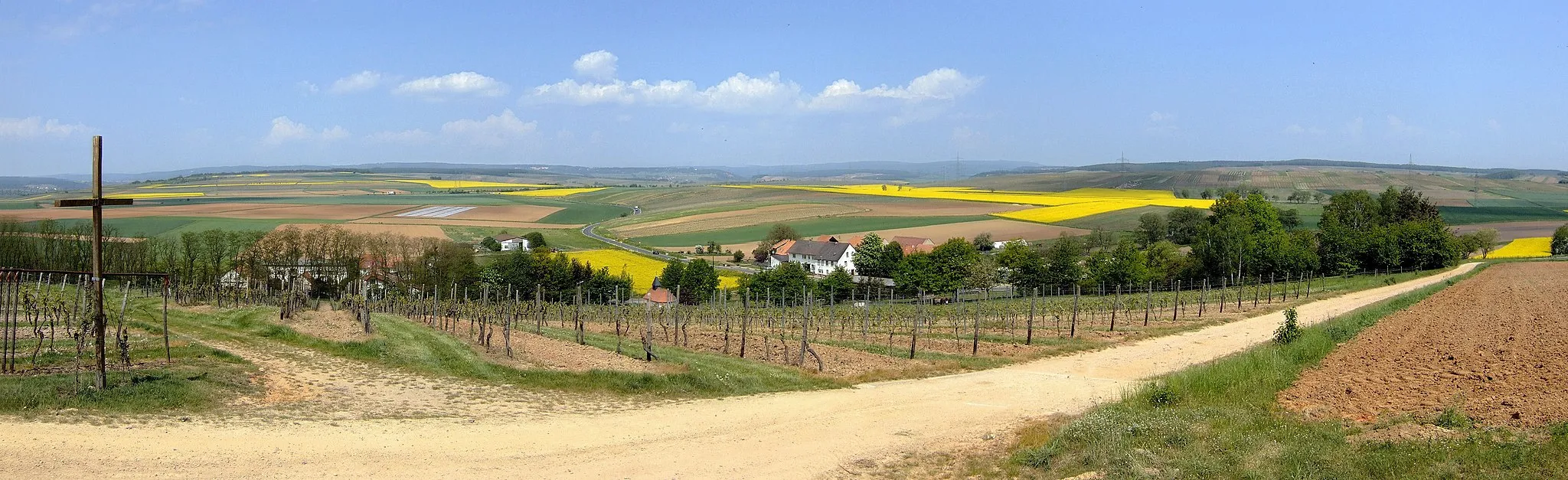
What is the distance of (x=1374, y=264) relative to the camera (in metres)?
58.6

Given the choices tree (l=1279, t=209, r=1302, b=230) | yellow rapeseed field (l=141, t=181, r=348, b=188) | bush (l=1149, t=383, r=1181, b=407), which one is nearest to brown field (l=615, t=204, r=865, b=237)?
tree (l=1279, t=209, r=1302, b=230)

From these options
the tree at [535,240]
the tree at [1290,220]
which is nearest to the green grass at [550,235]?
the tree at [535,240]

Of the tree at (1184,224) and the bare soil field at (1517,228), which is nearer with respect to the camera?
the bare soil field at (1517,228)

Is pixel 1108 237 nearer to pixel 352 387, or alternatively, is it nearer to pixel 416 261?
pixel 416 261

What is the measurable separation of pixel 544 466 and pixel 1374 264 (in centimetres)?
6134

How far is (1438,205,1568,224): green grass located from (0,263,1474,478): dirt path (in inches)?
3451

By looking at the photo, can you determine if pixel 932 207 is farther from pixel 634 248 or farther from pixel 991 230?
pixel 634 248

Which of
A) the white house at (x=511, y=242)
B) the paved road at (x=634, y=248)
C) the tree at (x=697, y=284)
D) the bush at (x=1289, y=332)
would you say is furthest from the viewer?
the white house at (x=511, y=242)

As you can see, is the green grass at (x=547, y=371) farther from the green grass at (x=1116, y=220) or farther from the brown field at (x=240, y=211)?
the green grass at (x=1116, y=220)

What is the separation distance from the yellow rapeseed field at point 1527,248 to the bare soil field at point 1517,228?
1.82m

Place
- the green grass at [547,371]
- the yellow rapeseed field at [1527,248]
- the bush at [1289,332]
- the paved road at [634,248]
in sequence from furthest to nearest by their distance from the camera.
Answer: the paved road at [634,248] < the yellow rapeseed field at [1527,248] < the bush at [1289,332] < the green grass at [547,371]

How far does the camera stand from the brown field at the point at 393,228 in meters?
80.8

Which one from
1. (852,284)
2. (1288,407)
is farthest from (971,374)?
(852,284)

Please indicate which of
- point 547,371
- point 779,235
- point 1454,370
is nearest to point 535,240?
point 779,235
